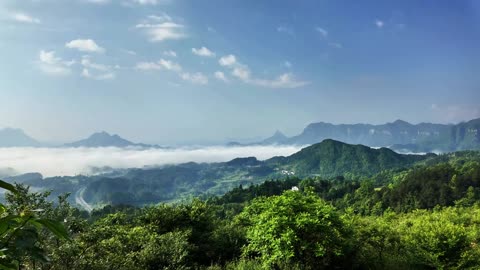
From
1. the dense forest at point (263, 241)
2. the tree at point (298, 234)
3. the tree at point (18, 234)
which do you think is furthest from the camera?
the tree at point (298, 234)

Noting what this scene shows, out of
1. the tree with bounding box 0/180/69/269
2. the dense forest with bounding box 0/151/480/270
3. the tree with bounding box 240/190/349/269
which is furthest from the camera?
the tree with bounding box 240/190/349/269

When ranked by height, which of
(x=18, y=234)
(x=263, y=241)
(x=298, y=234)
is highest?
(x=18, y=234)

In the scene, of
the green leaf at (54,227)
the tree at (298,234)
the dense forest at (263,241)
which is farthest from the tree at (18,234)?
the tree at (298,234)

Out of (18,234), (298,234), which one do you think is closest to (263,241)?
(298,234)

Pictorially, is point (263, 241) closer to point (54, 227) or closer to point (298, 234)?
point (298, 234)

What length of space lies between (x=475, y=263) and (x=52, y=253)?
44.2 ft

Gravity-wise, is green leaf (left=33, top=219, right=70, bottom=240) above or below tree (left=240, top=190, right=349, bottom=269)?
above

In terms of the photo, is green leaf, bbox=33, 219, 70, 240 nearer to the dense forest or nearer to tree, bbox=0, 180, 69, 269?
tree, bbox=0, 180, 69, 269

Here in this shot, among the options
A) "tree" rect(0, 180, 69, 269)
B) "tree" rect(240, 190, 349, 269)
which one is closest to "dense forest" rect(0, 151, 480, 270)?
"tree" rect(240, 190, 349, 269)

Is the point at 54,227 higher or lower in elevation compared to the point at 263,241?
higher

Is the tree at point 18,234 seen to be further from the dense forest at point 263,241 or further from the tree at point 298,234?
the tree at point 298,234

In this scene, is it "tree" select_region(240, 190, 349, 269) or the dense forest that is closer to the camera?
the dense forest

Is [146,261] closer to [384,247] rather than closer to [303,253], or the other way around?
[303,253]

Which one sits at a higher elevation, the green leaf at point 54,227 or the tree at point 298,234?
the green leaf at point 54,227
